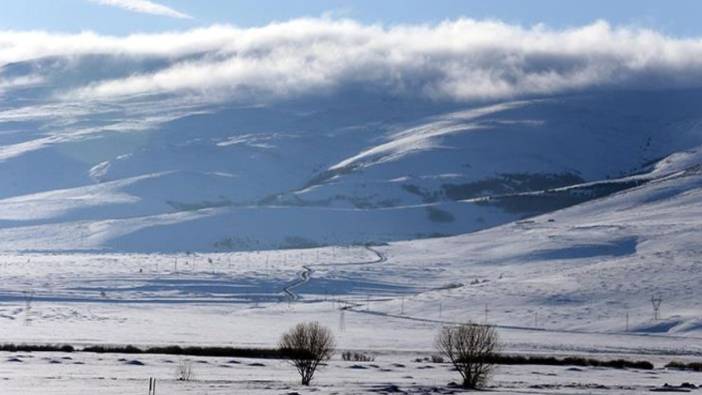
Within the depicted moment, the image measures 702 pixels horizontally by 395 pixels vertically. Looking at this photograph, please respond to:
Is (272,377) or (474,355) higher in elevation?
(474,355)

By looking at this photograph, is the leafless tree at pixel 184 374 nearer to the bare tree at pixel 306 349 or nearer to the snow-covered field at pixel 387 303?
the snow-covered field at pixel 387 303

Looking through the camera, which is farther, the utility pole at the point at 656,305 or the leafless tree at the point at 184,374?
the utility pole at the point at 656,305

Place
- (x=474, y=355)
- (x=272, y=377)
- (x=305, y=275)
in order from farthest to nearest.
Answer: (x=305, y=275), (x=272, y=377), (x=474, y=355)

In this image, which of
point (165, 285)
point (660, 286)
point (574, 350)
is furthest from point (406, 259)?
point (574, 350)

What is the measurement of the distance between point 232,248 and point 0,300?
79.3 m

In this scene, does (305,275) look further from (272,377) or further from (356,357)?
(272,377)

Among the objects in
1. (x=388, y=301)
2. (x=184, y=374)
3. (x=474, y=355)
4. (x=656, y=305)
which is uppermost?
(x=388, y=301)

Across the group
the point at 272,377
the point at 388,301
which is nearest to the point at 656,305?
the point at 388,301

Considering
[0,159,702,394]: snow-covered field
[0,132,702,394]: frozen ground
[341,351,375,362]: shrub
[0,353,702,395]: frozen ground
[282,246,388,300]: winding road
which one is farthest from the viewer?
[282,246,388,300]: winding road

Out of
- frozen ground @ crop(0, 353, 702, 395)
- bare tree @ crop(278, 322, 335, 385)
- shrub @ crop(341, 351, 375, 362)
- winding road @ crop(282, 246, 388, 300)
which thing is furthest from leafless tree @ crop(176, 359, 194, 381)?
winding road @ crop(282, 246, 388, 300)

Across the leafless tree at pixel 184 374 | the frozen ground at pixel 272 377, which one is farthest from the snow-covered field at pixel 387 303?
the leafless tree at pixel 184 374

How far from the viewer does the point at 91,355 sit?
176 feet

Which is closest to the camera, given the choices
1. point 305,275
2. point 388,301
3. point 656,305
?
point 656,305

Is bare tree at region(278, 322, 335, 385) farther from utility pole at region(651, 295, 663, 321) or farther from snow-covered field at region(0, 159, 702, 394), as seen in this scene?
utility pole at region(651, 295, 663, 321)
